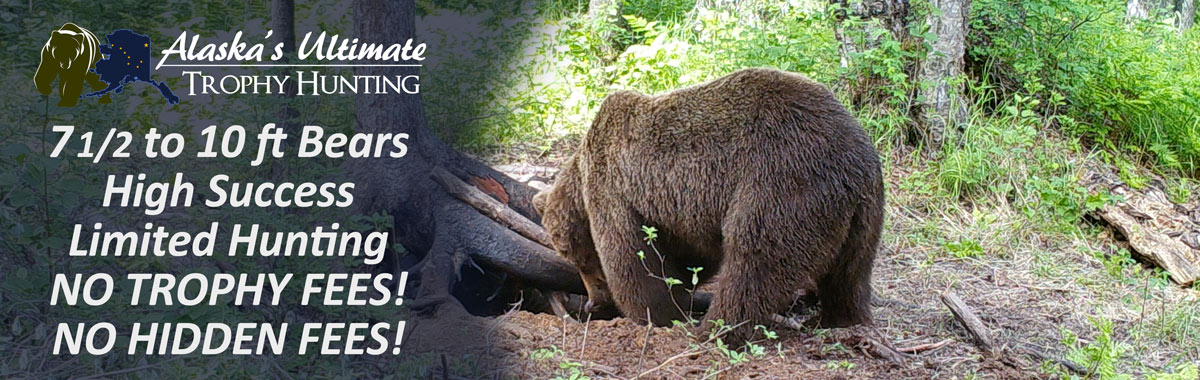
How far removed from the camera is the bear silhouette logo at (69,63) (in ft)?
18.1

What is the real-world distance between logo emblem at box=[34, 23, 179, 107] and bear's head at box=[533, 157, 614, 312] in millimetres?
2762

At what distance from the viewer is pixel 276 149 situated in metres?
5.92

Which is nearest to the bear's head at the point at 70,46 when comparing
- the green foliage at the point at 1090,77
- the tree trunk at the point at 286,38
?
the tree trunk at the point at 286,38

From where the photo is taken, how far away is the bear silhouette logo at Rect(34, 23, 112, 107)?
552 centimetres

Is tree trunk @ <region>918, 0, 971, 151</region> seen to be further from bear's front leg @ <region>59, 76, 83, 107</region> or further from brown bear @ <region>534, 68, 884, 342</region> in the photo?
bear's front leg @ <region>59, 76, 83, 107</region>

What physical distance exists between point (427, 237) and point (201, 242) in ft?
4.88

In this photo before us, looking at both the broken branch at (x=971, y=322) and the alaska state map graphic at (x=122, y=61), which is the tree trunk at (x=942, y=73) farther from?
the alaska state map graphic at (x=122, y=61)

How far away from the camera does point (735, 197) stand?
4.68 metres

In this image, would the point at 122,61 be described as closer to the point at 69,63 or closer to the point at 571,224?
the point at 69,63

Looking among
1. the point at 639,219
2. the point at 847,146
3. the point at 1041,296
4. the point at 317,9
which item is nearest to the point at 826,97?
the point at 847,146

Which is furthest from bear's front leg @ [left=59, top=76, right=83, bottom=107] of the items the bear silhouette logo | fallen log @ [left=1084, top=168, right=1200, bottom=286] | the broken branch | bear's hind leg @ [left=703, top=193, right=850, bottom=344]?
fallen log @ [left=1084, top=168, right=1200, bottom=286]

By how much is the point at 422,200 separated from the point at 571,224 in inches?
48.4

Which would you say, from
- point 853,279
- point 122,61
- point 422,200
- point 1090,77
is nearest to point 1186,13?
point 1090,77

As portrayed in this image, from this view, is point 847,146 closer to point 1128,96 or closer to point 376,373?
point 376,373
